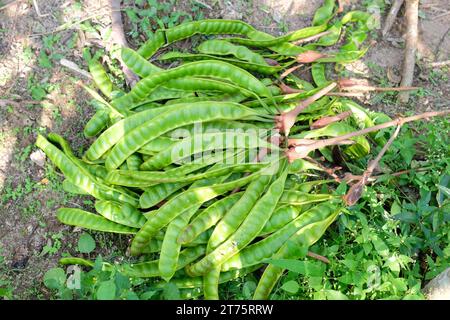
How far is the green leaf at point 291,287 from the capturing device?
2.78m

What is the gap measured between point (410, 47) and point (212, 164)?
6.44 ft

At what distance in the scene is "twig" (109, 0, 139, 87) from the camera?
11.6 feet

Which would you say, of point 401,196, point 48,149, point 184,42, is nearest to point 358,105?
point 401,196

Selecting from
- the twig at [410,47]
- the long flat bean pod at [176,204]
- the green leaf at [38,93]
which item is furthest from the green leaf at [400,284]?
the green leaf at [38,93]

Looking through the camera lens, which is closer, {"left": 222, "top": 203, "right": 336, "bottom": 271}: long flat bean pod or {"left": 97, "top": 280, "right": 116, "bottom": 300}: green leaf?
{"left": 97, "top": 280, "right": 116, "bottom": 300}: green leaf

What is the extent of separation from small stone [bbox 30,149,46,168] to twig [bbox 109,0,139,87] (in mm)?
825

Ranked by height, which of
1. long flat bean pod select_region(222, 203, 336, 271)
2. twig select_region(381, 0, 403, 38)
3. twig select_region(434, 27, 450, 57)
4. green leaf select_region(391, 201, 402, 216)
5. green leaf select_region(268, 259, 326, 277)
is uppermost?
twig select_region(381, 0, 403, 38)

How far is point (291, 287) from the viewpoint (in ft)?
9.16

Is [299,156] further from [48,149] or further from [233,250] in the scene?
[48,149]

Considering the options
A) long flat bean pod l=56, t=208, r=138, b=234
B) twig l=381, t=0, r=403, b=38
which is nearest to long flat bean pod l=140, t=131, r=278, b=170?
long flat bean pod l=56, t=208, r=138, b=234

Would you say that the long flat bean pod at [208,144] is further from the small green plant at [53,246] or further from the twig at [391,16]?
the twig at [391,16]

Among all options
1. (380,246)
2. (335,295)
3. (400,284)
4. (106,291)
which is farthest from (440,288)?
(106,291)

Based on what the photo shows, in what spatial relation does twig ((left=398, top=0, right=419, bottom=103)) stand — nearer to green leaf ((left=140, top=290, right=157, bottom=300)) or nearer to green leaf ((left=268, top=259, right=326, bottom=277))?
green leaf ((left=268, top=259, right=326, bottom=277))
